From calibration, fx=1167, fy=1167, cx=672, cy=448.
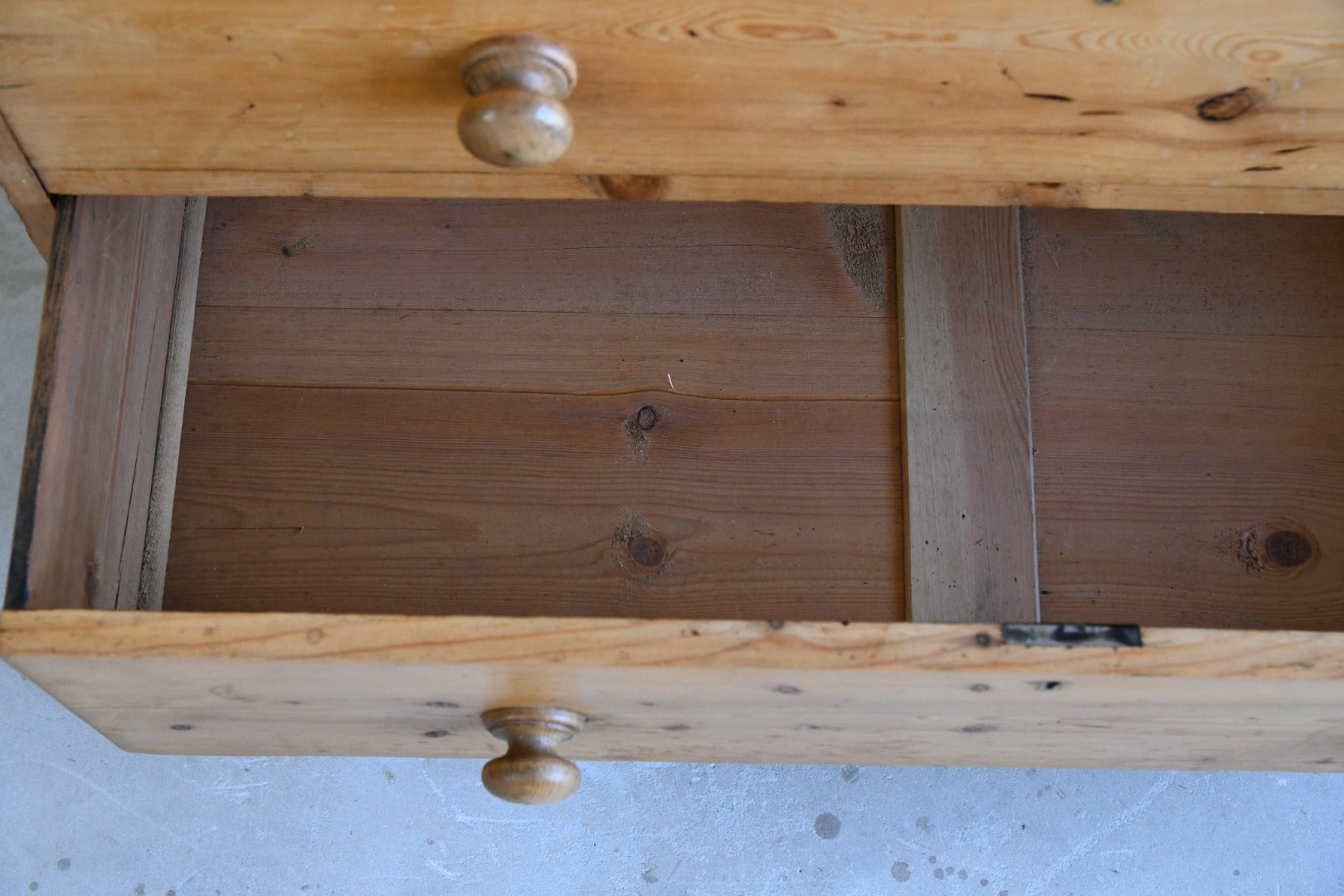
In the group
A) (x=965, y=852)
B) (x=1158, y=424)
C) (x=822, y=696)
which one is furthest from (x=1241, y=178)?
(x=965, y=852)

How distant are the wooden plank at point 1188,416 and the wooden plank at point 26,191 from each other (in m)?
0.72

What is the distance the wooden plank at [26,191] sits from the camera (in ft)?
2.26

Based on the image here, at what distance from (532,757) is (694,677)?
13 centimetres

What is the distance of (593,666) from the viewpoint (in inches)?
26.0

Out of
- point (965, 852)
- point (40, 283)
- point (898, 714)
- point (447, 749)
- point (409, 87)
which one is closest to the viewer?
point (409, 87)

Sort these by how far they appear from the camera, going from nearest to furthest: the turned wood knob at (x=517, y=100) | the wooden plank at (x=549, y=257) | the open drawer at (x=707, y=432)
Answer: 1. the turned wood knob at (x=517, y=100)
2. the open drawer at (x=707, y=432)
3. the wooden plank at (x=549, y=257)

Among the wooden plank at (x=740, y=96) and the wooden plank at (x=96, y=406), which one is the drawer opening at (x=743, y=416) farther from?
the wooden plank at (x=740, y=96)

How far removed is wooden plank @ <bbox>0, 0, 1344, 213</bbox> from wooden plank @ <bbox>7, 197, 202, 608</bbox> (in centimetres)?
10

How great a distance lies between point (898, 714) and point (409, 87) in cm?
48

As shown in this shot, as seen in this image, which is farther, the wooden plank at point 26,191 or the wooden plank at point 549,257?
the wooden plank at point 549,257

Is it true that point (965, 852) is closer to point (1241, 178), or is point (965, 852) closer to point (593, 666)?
point (593, 666)

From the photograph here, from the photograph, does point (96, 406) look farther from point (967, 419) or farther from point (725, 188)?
point (967, 419)

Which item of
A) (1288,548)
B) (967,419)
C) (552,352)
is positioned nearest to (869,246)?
(967,419)

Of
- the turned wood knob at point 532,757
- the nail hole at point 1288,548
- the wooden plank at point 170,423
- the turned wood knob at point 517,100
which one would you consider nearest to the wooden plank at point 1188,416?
the nail hole at point 1288,548
